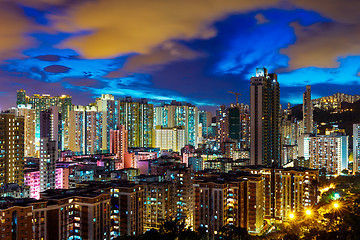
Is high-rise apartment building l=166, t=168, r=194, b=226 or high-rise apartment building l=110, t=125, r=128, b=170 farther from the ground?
high-rise apartment building l=110, t=125, r=128, b=170

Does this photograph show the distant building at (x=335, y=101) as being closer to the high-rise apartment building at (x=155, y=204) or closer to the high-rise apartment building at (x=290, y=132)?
the high-rise apartment building at (x=290, y=132)

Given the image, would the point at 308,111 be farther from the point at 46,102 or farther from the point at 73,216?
the point at 73,216

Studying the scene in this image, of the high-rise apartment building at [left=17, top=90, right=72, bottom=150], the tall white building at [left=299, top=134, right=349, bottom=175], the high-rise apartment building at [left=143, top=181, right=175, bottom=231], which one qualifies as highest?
the high-rise apartment building at [left=17, top=90, right=72, bottom=150]

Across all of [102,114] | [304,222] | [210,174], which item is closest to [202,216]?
[210,174]

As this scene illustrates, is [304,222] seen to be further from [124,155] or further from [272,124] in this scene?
[124,155]

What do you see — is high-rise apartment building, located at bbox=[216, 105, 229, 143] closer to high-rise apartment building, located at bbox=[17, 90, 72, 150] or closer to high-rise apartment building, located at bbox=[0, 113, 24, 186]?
high-rise apartment building, located at bbox=[17, 90, 72, 150]

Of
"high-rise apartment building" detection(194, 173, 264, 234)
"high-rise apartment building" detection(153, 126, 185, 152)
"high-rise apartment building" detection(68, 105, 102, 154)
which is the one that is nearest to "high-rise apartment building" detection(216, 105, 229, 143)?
"high-rise apartment building" detection(153, 126, 185, 152)

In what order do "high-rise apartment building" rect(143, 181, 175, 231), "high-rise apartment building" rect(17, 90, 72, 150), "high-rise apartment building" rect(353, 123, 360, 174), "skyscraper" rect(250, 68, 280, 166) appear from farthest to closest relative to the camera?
"high-rise apartment building" rect(17, 90, 72, 150), "high-rise apartment building" rect(353, 123, 360, 174), "skyscraper" rect(250, 68, 280, 166), "high-rise apartment building" rect(143, 181, 175, 231)

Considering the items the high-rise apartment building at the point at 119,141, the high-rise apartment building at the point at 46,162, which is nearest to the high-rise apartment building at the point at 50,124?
the high-rise apartment building at the point at 119,141
